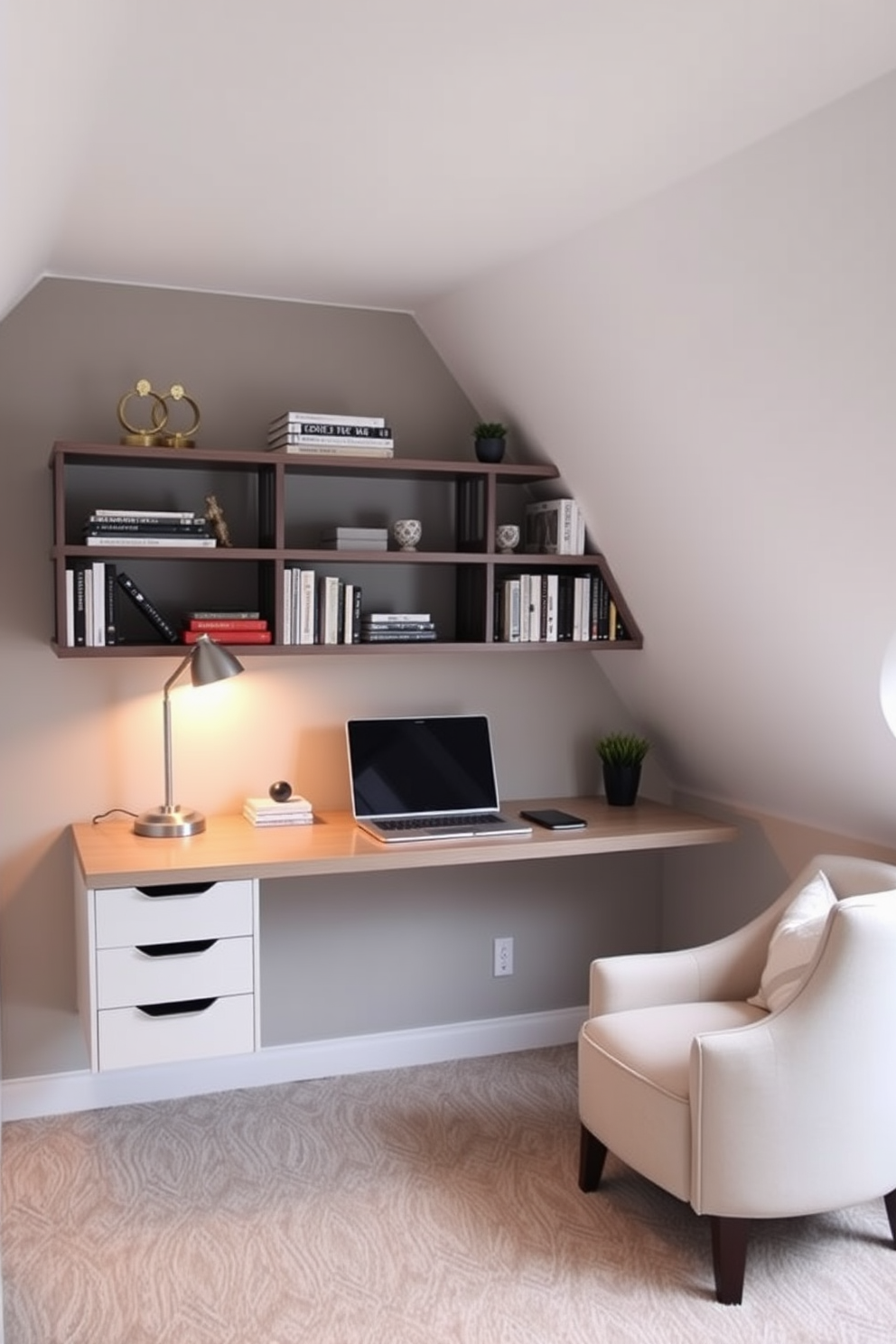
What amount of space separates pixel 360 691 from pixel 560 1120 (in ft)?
4.47

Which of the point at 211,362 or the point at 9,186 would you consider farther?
the point at 211,362

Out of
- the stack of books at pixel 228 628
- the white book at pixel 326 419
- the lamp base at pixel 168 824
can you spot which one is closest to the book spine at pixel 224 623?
the stack of books at pixel 228 628

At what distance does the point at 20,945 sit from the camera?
339 centimetres

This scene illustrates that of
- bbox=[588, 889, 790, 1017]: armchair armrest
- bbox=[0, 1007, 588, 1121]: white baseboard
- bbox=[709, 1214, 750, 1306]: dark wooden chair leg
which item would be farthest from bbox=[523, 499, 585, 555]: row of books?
bbox=[709, 1214, 750, 1306]: dark wooden chair leg

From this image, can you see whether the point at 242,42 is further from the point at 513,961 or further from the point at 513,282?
the point at 513,961

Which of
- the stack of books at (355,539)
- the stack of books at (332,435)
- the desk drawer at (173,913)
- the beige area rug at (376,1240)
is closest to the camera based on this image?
the beige area rug at (376,1240)

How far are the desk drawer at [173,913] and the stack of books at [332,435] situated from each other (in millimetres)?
1180

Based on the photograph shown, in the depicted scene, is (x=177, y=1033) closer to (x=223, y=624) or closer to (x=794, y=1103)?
(x=223, y=624)

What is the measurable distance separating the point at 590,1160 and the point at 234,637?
1611mm

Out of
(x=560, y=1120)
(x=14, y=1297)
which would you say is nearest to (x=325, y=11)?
(x=14, y=1297)

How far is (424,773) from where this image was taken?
3635 millimetres

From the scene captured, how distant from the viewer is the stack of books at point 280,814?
11.2 ft

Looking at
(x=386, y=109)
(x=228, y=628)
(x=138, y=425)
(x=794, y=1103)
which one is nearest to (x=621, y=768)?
(x=228, y=628)

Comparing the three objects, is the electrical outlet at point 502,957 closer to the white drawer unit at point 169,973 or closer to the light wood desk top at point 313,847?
the light wood desk top at point 313,847
